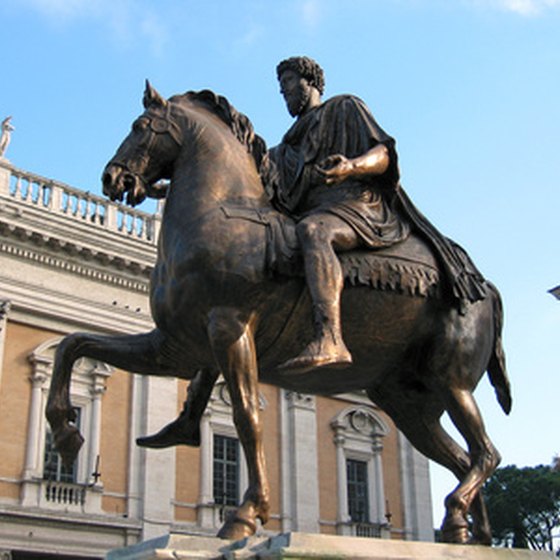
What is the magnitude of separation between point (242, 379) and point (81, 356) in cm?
83

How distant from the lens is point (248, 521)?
354 cm

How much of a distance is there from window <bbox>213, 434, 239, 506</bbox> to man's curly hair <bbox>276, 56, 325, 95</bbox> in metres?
18.4

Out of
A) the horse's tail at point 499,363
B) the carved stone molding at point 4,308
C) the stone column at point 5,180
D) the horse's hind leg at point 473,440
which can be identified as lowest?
the horse's hind leg at point 473,440

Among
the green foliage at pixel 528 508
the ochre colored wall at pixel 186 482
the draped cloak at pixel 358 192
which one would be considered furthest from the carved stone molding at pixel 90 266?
the green foliage at pixel 528 508

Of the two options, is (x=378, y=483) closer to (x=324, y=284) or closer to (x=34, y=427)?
(x=34, y=427)

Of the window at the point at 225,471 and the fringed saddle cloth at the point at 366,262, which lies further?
the window at the point at 225,471

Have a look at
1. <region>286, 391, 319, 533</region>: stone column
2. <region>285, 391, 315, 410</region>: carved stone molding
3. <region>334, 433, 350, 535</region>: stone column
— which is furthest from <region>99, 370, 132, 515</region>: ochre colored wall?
<region>334, 433, 350, 535</region>: stone column

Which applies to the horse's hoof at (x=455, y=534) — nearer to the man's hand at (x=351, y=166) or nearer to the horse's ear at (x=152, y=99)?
the man's hand at (x=351, y=166)

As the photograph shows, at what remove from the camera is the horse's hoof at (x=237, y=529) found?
3.48 m

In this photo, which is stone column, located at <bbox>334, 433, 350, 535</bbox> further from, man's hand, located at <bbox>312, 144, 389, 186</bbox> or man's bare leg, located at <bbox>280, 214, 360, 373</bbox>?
man's bare leg, located at <bbox>280, 214, 360, 373</bbox>

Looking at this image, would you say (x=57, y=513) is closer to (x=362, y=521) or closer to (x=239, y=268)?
(x=362, y=521)

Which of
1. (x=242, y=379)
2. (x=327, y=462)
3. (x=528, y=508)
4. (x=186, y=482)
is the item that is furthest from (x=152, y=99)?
(x=528, y=508)

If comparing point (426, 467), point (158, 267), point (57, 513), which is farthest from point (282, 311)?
point (426, 467)

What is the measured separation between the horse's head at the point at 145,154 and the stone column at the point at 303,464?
19.4 m
